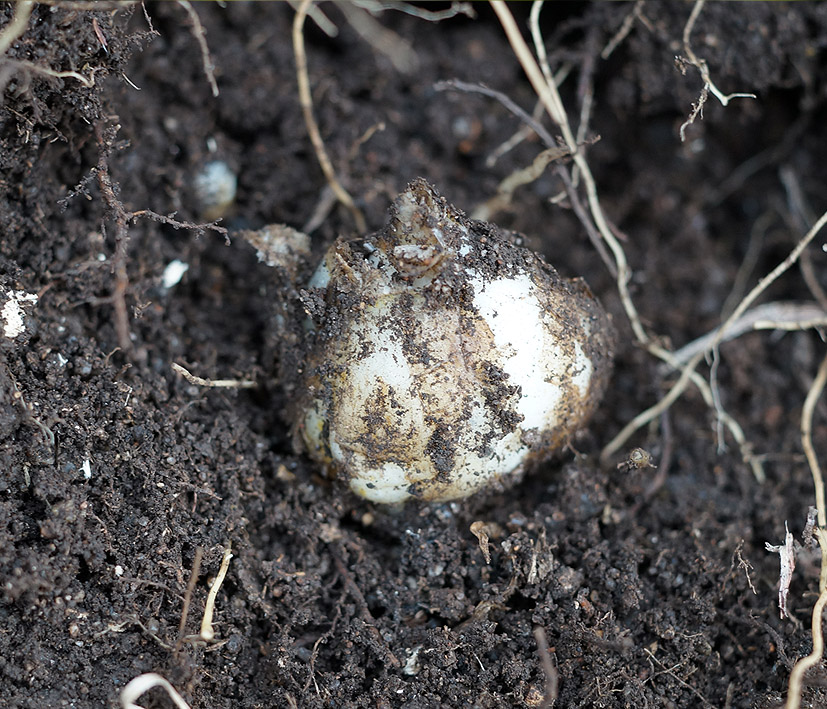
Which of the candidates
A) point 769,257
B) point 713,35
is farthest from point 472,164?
point 769,257

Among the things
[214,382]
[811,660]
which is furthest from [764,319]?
[214,382]

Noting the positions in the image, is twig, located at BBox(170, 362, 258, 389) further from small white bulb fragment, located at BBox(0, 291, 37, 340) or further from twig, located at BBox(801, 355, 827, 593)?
twig, located at BBox(801, 355, 827, 593)

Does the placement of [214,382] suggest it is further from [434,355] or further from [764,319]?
[764,319]

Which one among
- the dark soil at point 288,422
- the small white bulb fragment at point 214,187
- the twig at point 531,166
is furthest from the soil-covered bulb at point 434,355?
the small white bulb fragment at point 214,187

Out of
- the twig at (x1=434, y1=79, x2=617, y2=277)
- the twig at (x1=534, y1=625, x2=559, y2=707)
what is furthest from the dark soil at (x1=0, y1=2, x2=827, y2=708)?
the twig at (x1=434, y1=79, x2=617, y2=277)

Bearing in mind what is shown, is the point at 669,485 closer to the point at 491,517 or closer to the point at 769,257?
the point at 491,517

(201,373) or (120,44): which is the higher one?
(120,44)

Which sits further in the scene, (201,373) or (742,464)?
(742,464)
